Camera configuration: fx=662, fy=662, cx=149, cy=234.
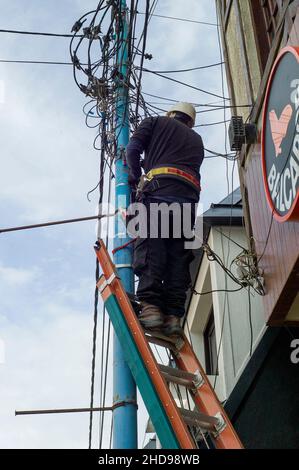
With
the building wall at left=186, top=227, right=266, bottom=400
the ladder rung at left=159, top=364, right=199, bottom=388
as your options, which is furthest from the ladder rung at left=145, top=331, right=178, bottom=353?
the building wall at left=186, top=227, right=266, bottom=400

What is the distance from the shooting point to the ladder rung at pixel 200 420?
181 inches

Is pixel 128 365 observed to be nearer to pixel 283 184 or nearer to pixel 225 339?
pixel 283 184

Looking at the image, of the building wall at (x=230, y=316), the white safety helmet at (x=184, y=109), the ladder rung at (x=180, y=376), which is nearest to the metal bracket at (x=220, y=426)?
the ladder rung at (x=180, y=376)

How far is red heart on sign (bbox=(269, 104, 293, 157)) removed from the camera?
543 cm

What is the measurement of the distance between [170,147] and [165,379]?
2.40m

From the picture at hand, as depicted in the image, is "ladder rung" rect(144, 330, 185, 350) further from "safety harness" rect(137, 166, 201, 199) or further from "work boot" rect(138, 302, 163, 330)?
"safety harness" rect(137, 166, 201, 199)

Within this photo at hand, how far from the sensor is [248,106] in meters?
7.61

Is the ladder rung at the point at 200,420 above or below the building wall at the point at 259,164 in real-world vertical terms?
below

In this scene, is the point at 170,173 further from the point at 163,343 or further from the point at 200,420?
the point at 200,420

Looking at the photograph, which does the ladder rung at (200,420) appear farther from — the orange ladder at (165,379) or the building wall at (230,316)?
the building wall at (230,316)

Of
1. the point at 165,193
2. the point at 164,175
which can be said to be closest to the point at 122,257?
the point at 165,193

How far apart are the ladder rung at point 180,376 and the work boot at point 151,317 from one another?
0.39 meters

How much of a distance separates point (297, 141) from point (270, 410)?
3109mm
